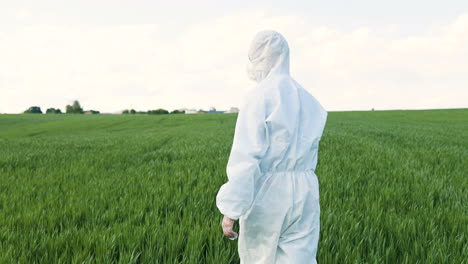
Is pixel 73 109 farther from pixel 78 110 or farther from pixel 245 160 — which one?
pixel 245 160

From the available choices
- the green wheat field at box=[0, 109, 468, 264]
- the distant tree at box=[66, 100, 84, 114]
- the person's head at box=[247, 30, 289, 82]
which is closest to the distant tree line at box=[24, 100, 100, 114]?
the distant tree at box=[66, 100, 84, 114]

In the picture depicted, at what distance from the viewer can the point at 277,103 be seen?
1.78 m

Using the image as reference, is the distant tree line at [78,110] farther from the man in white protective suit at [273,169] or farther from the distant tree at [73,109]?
the man in white protective suit at [273,169]

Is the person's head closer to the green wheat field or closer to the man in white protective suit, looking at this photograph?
the man in white protective suit

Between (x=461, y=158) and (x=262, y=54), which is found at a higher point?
(x=262, y=54)

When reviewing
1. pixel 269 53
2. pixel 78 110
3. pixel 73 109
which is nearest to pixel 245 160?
pixel 269 53

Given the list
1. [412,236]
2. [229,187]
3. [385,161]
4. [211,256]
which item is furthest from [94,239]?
[385,161]

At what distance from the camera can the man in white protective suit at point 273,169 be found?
1686 millimetres

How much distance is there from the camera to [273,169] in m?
1.82

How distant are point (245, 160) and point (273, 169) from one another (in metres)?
0.24

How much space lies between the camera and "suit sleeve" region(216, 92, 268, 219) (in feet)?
5.39

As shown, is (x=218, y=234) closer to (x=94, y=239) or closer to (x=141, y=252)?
(x=141, y=252)

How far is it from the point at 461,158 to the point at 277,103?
7.97 meters

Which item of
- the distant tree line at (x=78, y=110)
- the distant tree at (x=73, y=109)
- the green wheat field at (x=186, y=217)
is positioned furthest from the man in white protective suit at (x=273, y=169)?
the distant tree at (x=73, y=109)
